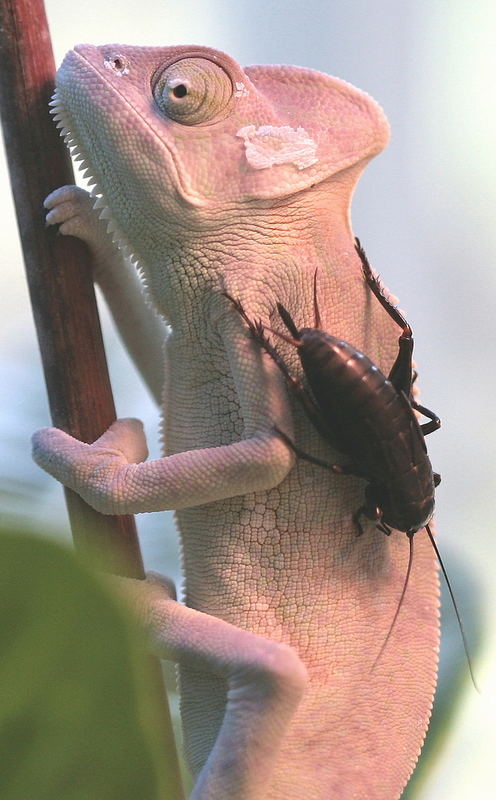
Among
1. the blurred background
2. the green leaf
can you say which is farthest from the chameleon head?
the blurred background

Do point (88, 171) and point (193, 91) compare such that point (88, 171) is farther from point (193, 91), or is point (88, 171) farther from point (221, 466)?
point (221, 466)

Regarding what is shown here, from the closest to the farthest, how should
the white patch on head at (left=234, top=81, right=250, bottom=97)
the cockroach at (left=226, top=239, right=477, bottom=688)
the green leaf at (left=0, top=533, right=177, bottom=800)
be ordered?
the green leaf at (left=0, top=533, right=177, bottom=800) < the cockroach at (left=226, top=239, right=477, bottom=688) < the white patch on head at (left=234, top=81, right=250, bottom=97)

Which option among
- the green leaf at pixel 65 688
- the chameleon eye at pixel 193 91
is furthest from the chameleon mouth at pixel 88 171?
the green leaf at pixel 65 688

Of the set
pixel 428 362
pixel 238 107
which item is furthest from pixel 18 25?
pixel 428 362

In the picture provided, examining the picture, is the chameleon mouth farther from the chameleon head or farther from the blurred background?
the blurred background

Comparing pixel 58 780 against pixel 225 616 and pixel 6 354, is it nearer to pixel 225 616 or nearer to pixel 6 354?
pixel 225 616
